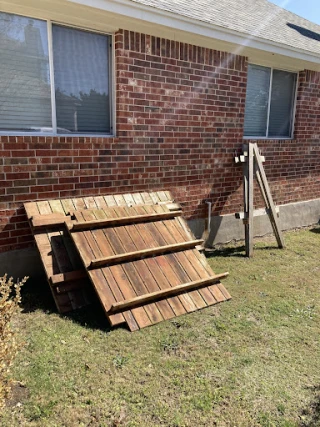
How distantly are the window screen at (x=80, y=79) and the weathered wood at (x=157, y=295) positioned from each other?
2.29m

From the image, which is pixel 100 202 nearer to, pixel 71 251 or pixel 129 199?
pixel 129 199

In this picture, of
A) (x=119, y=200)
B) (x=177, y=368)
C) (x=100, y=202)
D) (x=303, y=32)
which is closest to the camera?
(x=177, y=368)

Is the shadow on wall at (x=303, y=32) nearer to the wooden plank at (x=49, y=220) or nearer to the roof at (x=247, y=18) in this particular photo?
the roof at (x=247, y=18)

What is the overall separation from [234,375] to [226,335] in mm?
571

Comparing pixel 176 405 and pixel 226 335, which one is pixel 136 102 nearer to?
pixel 226 335

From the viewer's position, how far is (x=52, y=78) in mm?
3955

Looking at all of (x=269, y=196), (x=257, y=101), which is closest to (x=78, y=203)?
(x=269, y=196)

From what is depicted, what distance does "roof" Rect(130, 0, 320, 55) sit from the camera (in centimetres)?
462

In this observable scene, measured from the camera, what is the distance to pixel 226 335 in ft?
10.9

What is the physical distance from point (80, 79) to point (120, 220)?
185 cm

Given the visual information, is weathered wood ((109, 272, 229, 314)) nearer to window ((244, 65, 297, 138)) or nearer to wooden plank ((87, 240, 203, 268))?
wooden plank ((87, 240, 203, 268))

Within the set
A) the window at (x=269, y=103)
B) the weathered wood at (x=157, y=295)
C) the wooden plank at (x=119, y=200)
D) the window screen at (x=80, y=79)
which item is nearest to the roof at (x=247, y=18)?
the window at (x=269, y=103)

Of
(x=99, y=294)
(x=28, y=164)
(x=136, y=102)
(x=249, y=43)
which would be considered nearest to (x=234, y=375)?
(x=99, y=294)

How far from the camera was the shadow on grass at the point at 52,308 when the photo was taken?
3.38 meters
